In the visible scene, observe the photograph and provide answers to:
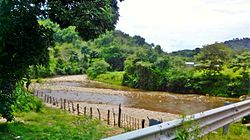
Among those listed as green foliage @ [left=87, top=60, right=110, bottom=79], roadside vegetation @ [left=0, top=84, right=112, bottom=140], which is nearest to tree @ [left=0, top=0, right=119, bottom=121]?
roadside vegetation @ [left=0, top=84, right=112, bottom=140]

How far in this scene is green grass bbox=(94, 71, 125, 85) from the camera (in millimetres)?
60588

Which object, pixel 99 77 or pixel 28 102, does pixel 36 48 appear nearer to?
pixel 28 102

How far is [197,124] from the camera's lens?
4.79 metres

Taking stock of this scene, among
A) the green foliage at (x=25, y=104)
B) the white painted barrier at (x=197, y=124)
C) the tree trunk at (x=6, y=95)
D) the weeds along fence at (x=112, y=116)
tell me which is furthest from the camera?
the weeds along fence at (x=112, y=116)

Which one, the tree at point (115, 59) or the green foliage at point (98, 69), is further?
the tree at point (115, 59)

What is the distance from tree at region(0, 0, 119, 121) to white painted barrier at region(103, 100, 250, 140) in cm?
289

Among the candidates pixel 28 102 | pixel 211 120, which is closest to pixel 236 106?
pixel 211 120

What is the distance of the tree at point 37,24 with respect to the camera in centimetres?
673

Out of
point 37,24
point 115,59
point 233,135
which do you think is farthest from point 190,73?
point 233,135

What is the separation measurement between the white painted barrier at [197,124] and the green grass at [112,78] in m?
53.2

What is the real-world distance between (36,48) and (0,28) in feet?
5.88

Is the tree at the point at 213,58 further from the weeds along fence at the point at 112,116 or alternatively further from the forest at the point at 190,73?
the weeds along fence at the point at 112,116

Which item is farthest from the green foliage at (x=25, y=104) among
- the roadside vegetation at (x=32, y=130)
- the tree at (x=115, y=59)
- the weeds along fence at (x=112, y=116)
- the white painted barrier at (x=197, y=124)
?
the tree at (x=115, y=59)

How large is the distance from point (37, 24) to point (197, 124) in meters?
4.70
